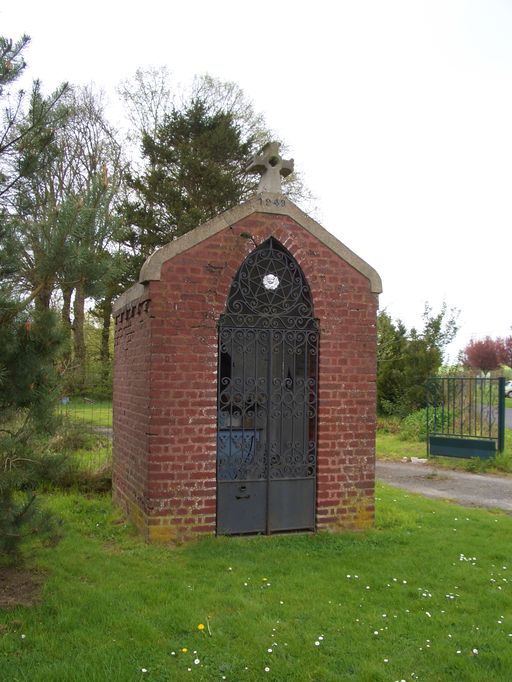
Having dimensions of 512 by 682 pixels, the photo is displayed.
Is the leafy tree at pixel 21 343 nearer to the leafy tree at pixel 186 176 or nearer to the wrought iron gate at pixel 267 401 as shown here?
the wrought iron gate at pixel 267 401

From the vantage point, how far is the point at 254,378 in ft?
22.3

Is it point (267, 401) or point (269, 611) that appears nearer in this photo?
point (269, 611)

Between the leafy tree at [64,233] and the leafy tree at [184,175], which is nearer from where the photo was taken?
the leafy tree at [64,233]

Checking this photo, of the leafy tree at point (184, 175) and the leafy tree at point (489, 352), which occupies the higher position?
the leafy tree at point (184, 175)

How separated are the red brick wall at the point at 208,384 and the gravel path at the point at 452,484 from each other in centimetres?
364

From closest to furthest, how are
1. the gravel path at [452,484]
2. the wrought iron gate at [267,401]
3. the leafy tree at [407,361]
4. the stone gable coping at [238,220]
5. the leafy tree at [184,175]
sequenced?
the stone gable coping at [238,220]
the wrought iron gate at [267,401]
the gravel path at [452,484]
the leafy tree at [407,361]
the leafy tree at [184,175]

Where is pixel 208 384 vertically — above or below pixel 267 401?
above

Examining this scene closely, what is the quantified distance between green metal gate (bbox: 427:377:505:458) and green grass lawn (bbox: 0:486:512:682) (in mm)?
6999

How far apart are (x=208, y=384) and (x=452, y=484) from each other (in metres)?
6.78

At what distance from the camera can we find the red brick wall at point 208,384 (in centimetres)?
641

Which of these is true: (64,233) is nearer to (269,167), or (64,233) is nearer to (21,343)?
(21,343)

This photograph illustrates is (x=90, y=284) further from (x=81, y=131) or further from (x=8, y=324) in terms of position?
(x=81, y=131)

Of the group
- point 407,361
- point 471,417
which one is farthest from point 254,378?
point 407,361

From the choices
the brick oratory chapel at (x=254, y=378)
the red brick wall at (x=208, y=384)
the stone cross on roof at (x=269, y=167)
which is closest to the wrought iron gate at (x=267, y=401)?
the brick oratory chapel at (x=254, y=378)
